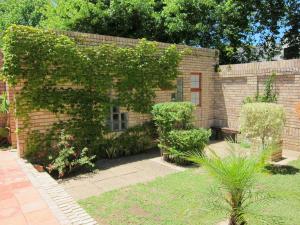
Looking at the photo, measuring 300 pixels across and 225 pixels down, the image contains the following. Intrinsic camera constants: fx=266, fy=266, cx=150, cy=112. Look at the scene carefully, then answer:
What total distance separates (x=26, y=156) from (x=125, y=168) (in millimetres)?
2500

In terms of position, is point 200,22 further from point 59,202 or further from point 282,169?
point 59,202

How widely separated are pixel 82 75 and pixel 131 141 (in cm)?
255

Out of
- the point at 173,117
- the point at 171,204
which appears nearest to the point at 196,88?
the point at 173,117

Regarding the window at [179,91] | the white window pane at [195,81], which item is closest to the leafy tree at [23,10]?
the white window pane at [195,81]

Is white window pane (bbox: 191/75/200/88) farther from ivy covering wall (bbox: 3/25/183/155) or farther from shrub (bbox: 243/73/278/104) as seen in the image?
shrub (bbox: 243/73/278/104)

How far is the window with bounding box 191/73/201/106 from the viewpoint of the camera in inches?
416

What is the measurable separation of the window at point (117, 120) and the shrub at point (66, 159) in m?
1.61

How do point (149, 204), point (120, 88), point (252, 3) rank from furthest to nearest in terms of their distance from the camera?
point (252, 3)
point (120, 88)
point (149, 204)

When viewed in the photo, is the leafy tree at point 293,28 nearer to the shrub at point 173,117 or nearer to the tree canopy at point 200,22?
the tree canopy at point 200,22

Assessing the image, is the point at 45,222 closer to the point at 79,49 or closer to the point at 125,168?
the point at 125,168

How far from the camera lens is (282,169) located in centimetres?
670

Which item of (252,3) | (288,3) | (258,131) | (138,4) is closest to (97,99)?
(258,131)

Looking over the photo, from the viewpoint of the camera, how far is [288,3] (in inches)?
650

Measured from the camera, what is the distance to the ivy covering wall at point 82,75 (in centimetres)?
639
